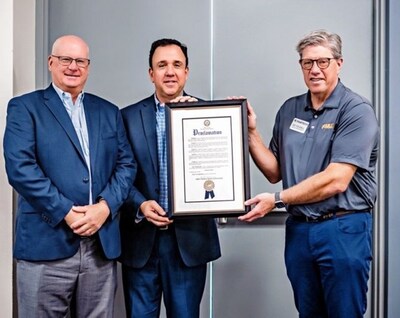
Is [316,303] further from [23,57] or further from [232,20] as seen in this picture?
[23,57]

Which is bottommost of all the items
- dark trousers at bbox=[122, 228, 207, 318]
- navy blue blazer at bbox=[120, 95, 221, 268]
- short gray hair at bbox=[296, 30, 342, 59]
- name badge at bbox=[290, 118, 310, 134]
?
dark trousers at bbox=[122, 228, 207, 318]

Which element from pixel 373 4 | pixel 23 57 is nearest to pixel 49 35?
pixel 23 57

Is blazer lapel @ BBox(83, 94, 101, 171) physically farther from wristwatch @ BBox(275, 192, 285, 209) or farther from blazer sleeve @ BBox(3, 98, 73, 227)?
wristwatch @ BBox(275, 192, 285, 209)

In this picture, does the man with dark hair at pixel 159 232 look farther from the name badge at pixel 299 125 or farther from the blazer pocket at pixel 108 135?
the name badge at pixel 299 125

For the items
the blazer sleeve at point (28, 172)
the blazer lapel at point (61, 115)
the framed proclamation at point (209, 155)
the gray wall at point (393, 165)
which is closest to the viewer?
the blazer sleeve at point (28, 172)

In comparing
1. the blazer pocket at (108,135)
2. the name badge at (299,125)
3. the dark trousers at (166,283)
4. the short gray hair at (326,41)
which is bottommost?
the dark trousers at (166,283)

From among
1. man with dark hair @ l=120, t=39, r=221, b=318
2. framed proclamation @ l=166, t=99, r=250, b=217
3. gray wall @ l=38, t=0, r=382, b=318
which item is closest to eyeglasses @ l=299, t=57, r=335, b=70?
framed proclamation @ l=166, t=99, r=250, b=217

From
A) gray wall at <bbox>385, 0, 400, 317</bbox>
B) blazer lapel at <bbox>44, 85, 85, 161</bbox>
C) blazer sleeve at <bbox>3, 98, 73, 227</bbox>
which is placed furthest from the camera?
gray wall at <bbox>385, 0, 400, 317</bbox>

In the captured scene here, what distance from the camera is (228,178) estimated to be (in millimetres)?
1866

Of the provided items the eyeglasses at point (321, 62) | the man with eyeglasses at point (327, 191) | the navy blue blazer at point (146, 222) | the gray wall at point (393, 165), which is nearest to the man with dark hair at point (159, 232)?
the navy blue blazer at point (146, 222)

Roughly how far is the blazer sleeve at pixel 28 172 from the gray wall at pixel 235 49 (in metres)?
0.74

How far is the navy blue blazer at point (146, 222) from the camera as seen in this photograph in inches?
73.7

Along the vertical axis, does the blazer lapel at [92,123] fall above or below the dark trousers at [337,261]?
above

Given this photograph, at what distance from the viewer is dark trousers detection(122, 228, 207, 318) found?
188cm
